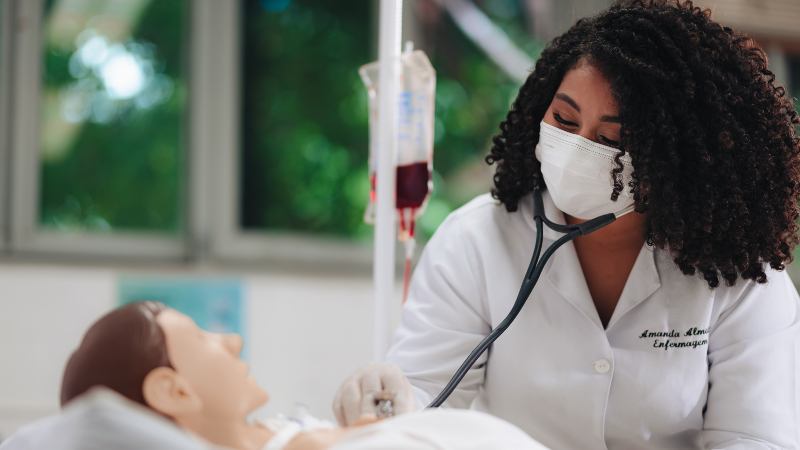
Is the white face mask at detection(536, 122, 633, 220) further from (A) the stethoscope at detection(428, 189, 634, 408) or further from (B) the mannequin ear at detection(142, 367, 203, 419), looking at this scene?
(B) the mannequin ear at detection(142, 367, 203, 419)

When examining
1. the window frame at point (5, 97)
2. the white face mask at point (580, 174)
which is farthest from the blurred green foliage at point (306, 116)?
the white face mask at point (580, 174)

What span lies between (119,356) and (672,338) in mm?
985

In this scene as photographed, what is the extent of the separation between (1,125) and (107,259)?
2.19ft

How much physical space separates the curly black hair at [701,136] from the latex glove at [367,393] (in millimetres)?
504

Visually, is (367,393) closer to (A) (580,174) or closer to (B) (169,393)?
(B) (169,393)

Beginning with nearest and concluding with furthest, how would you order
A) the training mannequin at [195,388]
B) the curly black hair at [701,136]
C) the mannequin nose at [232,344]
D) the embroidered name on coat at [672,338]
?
the training mannequin at [195,388] → the mannequin nose at [232,344] → the curly black hair at [701,136] → the embroidered name on coat at [672,338]

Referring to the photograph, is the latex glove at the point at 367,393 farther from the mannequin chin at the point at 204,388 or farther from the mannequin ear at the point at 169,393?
the mannequin ear at the point at 169,393

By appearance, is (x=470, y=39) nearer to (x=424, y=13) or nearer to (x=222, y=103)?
(x=424, y=13)

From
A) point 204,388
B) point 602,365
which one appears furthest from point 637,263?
point 204,388

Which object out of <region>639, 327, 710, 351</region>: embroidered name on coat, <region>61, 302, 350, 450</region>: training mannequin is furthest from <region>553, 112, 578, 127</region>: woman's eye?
<region>61, 302, 350, 450</region>: training mannequin

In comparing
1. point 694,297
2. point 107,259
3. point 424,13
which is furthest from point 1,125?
point 694,297

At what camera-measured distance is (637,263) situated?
131cm

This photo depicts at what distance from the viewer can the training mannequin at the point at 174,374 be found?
854 millimetres

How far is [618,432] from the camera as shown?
4.18 ft
